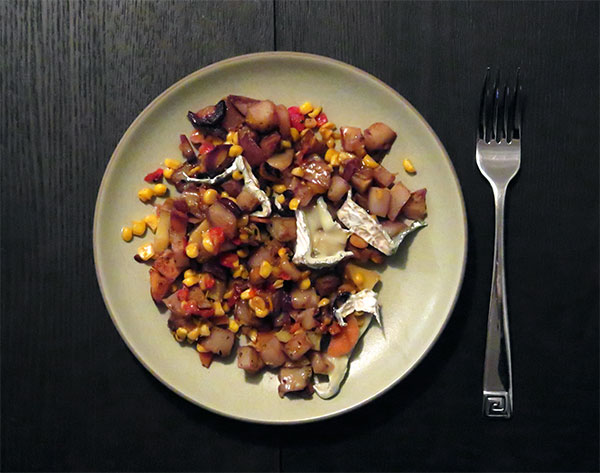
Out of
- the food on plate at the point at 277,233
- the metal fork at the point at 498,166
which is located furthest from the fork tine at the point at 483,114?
the food on plate at the point at 277,233

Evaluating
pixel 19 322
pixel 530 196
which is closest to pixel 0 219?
pixel 19 322

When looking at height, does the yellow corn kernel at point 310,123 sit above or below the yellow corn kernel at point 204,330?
above

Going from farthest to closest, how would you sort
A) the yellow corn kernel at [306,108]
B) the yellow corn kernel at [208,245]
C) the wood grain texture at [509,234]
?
1. the wood grain texture at [509,234]
2. the yellow corn kernel at [306,108]
3. the yellow corn kernel at [208,245]

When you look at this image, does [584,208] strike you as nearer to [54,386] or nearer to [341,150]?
[341,150]

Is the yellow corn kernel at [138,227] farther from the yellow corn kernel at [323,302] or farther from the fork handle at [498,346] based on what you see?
the fork handle at [498,346]

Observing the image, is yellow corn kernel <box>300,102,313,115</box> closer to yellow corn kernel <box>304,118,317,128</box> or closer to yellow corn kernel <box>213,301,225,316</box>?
yellow corn kernel <box>304,118,317,128</box>
